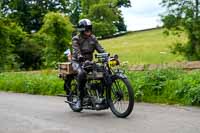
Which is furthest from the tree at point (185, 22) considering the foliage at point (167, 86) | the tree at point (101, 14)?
the tree at point (101, 14)

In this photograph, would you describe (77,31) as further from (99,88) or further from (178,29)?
(178,29)

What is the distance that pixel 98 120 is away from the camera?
9.48 metres

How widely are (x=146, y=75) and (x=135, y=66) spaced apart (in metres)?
2.40

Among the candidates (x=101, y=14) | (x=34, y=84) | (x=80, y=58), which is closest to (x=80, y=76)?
(x=80, y=58)

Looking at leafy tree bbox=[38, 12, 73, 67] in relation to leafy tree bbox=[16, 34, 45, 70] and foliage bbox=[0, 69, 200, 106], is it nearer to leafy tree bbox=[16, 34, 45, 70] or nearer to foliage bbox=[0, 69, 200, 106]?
leafy tree bbox=[16, 34, 45, 70]

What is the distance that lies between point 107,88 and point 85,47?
108cm

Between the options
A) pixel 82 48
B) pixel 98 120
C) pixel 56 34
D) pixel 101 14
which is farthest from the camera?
pixel 101 14

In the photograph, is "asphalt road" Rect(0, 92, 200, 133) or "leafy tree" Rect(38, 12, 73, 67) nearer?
"asphalt road" Rect(0, 92, 200, 133)

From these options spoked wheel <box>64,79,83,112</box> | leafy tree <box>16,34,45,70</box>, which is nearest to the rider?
spoked wheel <box>64,79,83,112</box>

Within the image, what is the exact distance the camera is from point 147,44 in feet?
197

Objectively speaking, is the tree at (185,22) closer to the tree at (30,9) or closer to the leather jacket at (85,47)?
the leather jacket at (85,47)

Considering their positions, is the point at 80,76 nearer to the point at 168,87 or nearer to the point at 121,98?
the point at 121,98

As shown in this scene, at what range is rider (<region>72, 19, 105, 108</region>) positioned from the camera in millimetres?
10414

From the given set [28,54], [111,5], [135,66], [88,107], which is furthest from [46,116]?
[111,5]
